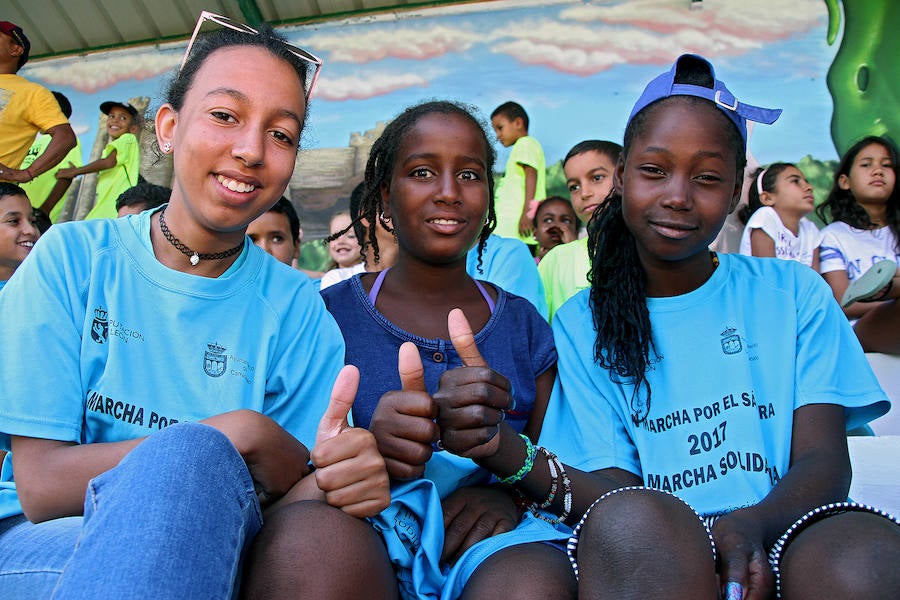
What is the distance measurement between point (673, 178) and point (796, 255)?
313cm

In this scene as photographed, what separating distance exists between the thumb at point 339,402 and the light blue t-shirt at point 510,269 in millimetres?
1411

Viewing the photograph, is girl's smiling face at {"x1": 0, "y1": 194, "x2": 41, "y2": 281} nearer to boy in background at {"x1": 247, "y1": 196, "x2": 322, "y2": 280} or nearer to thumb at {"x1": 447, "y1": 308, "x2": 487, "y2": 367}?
boy in background at {"x1": 247, "y1": 196, "x2": 322, "y2": 280}

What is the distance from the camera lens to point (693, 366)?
5.61 feet

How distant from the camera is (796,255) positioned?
14.7ft

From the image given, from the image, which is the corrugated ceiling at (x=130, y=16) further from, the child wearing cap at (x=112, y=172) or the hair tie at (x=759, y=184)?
the hair tie at (x=759, y=184)

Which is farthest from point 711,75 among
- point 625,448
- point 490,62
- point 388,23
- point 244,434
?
point 388,23

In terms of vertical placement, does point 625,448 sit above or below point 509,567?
above

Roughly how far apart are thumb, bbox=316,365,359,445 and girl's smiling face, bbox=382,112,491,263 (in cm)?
71

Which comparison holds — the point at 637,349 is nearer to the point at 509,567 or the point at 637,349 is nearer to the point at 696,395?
the point at 696,395

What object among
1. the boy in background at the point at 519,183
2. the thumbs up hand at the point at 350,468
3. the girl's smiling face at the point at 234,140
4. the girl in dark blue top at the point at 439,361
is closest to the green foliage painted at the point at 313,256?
the boy in background at the point at 519,183

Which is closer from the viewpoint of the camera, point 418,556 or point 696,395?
point 418,556

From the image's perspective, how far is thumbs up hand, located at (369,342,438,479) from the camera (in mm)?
1254

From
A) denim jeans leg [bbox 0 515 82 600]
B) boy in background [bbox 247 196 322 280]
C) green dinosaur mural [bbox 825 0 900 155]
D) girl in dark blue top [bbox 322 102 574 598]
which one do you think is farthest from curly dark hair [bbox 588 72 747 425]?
green dinosaur mural [bbox 825 0 900 155]

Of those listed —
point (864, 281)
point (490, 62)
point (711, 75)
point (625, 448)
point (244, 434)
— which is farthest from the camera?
point (490, 62)
